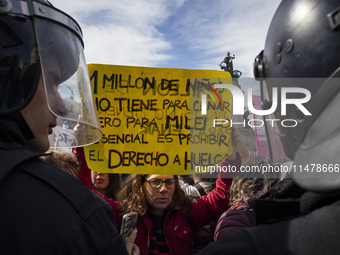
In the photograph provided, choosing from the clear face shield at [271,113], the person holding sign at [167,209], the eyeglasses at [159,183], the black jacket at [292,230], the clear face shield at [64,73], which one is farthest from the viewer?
the eyeglasses at [159,183]

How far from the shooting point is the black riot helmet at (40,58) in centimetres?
131

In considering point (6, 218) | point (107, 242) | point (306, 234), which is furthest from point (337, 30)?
point (6, 218)

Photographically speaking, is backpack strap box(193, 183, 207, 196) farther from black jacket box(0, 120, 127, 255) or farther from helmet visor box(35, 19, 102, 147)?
black jacket box(0, 120, 127, 255)

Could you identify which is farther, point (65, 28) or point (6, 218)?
point (65, 28)

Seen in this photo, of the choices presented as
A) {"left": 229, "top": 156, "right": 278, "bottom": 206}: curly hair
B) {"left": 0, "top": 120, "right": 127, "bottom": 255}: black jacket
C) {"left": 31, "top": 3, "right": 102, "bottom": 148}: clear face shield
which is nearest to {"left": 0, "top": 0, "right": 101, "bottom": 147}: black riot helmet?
{"left": 31, "top": 3, "right": 102, "bottom": 148}: clear face shield

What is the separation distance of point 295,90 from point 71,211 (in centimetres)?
88

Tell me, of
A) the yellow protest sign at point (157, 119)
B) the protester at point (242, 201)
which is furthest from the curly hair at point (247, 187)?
the yellow protest sign at point (157, 119)

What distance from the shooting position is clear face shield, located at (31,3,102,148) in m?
1.48

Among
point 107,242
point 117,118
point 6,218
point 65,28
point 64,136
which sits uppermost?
point 65,28

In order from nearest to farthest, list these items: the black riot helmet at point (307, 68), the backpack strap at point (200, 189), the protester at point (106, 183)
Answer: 1. the black riot helmet at point (307, 68)
2. the protester at point (106, 183)
3. the backpack strap at point (200, 189)

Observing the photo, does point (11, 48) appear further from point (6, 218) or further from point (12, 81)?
point (6, 218)

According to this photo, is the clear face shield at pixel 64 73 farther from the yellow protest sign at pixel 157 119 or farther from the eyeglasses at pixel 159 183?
the eyeglasses at pixel 159 183

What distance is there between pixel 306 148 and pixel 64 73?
1265mm

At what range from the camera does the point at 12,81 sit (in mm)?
1315
